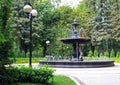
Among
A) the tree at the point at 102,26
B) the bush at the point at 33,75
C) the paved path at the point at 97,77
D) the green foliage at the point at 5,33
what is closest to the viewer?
the green foliage at the point at 5,33

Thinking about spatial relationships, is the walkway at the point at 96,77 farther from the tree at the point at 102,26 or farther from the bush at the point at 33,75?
the tree at the point at 102,26

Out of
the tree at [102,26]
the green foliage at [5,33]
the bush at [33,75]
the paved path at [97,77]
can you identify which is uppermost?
the tree at [102,26]

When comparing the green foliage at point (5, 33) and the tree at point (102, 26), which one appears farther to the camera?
the tree at point (102, 26)

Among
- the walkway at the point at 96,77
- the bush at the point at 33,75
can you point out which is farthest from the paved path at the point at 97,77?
the bush at the point at 33,75

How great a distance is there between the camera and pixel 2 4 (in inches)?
506

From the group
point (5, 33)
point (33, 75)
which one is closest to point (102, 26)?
point (33, 75)

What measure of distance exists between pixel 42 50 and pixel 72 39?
27.8 meters

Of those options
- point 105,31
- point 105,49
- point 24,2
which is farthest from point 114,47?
point 24,2

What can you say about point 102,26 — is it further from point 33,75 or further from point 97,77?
point 33,75

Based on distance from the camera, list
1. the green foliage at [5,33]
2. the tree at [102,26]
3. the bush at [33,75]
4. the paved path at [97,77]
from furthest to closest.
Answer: the tree at [102,26] → the paved path at [97,77] → the bush at [33,75] → the green foliage at [5,33]

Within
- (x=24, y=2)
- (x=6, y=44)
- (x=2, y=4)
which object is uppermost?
(x=24, y=2)

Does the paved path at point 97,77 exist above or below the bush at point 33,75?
below

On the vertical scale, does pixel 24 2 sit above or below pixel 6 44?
above

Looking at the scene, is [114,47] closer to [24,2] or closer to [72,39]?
[24,2]
